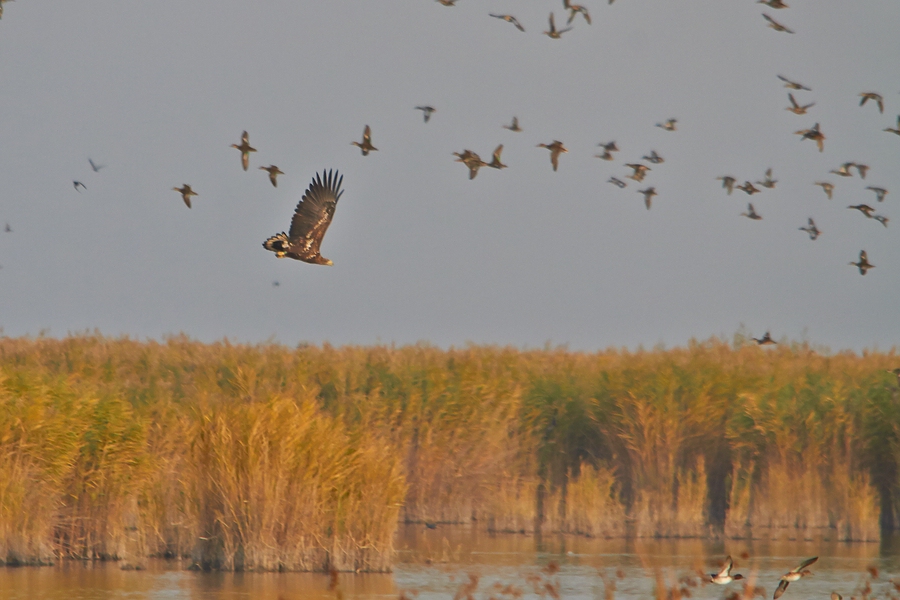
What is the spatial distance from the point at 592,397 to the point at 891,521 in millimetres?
5952

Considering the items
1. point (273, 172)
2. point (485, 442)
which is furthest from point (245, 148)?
point (485, 442)

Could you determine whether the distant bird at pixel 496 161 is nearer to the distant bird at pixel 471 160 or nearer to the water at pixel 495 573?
the distant bird at pixel 471 160

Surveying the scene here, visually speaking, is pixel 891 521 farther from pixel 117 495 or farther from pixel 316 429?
pixel 117 495

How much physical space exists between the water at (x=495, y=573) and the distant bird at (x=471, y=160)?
5.86 metres

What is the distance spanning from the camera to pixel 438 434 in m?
24.3

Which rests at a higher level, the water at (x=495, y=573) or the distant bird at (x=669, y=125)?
the distant bird at (x=669, y=125)

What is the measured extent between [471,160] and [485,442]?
5.33m

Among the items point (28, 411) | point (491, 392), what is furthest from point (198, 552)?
point (491, 392)

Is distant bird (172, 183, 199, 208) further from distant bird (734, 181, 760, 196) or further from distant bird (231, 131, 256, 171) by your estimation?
distant bird (734, 181, 760, 196)

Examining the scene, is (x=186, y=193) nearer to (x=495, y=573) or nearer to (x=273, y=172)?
(x=273, y=172)

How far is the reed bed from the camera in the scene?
1792cm

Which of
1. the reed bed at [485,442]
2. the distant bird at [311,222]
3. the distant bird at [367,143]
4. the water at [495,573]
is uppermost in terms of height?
the distant bird at [367,143]

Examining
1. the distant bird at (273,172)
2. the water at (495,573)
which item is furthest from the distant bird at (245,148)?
the water at (495,573)

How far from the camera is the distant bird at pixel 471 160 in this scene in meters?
21.8
